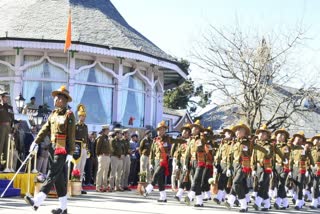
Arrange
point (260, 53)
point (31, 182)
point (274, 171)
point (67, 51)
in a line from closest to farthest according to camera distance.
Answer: point (31, 182)
point (274, 171)
point (67, 51)
point (260, 53)

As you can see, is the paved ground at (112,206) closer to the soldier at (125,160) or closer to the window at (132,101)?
the soldier at (125,160)

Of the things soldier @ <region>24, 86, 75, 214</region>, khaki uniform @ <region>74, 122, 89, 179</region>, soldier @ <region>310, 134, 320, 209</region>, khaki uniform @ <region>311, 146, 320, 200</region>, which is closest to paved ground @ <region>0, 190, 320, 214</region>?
khaki uniform @ <region>74, 122, 89, 179</region>

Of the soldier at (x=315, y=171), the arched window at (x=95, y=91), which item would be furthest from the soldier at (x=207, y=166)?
→ the arched window at (x=95, y=91)

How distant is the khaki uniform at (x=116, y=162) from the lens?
19.6 m

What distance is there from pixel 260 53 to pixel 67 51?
11.8 metres

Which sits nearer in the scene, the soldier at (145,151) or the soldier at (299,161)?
the soldier at (299,161)

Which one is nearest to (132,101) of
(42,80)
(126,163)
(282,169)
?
(42,80)

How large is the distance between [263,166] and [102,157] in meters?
5.37

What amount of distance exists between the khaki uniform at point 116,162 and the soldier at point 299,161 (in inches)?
222

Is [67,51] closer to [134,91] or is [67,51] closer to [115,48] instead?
[115,48]

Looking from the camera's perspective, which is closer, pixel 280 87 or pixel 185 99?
pixel 280 87

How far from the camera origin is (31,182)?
15945 millimetres

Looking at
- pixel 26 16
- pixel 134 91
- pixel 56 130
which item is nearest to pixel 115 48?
pixel 134 91

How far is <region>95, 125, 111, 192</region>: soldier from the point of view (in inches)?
749
